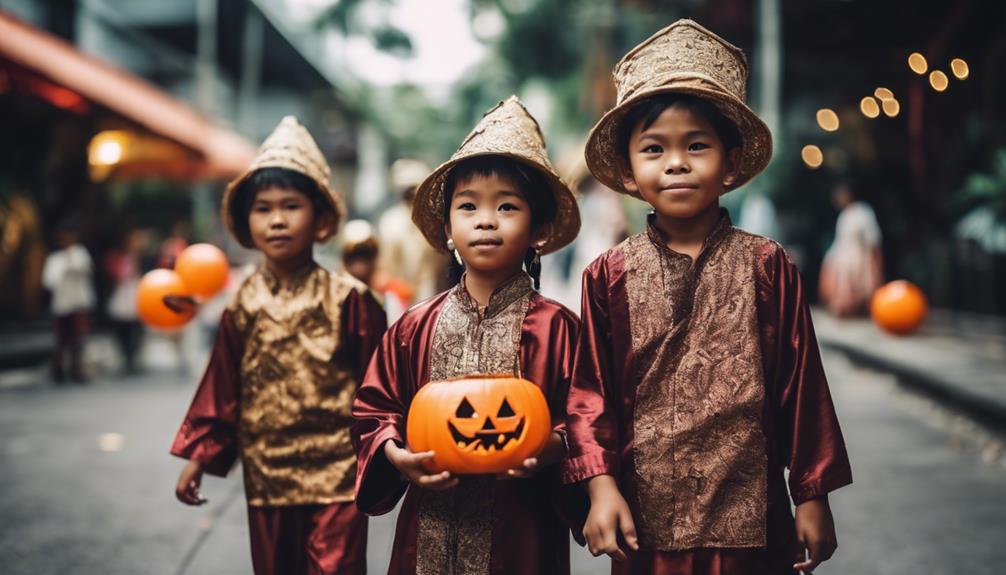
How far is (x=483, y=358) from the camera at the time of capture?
2.68 meters

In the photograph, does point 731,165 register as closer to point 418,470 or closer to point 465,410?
point 465,410

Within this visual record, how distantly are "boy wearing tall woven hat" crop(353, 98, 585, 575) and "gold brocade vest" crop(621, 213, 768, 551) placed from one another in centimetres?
25

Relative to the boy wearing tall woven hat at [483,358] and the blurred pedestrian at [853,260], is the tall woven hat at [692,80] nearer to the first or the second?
the boy wearing tall woven hat at [483,358]

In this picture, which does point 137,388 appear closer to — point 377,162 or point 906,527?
point 906,527

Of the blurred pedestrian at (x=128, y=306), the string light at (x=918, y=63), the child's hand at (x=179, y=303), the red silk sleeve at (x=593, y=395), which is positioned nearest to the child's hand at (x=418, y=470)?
the red silk sleeve at (x=593, y=395)

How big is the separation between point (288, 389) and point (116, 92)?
12649 millimetres

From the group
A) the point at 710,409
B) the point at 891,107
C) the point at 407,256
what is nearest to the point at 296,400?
the point at 710,409

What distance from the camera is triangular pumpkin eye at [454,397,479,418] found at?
7.93ft

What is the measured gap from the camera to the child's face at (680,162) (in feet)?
8.05

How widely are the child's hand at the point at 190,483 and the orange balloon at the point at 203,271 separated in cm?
101

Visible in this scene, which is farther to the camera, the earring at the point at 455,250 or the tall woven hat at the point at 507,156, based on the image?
the earring at the point at 455,250

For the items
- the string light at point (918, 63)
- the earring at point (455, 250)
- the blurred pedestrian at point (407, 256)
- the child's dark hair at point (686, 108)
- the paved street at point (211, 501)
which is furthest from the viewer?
the string light at point (918, 63)

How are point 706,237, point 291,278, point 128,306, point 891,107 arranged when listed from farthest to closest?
1. point 891,107
2. point 128,306
3. point 291,278
4. point 706,237

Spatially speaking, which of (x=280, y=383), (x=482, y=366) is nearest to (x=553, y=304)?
(x=482, y=366)
